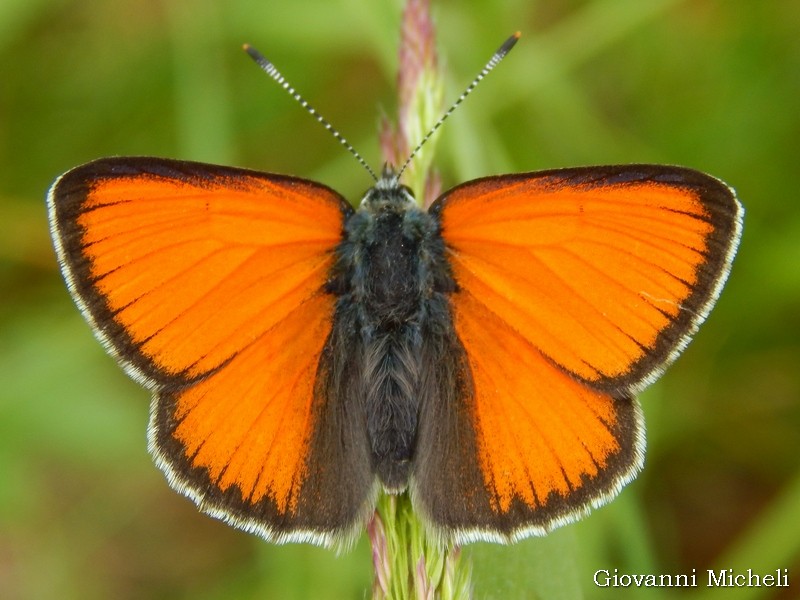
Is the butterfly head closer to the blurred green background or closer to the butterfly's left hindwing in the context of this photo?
the butterfly's left hindwing

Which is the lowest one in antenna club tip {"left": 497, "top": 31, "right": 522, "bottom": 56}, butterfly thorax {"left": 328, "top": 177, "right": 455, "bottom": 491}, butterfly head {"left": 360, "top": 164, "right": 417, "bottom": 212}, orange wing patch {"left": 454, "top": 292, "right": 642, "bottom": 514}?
orange wing patch {"left": 454, "top": 292, "right": 642, "bottom": 514}

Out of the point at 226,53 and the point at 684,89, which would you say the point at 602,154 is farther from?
the point at 226,53

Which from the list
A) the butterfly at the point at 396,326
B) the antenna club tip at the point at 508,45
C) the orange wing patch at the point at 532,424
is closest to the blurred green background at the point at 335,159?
the antenna club tip at the point at 508,45

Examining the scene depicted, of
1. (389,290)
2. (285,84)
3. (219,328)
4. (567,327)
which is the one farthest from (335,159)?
(567,327)

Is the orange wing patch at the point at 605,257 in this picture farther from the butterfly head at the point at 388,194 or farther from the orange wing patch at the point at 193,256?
the orange wing patch at the point at 193,256

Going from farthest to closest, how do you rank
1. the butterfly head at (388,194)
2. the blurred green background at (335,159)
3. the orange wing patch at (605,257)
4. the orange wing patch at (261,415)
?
the blurred green background at (335,159) < the butterfly head at (388,194) < the orange wing patch at (261,415) < the orange wing patch at (605,257)

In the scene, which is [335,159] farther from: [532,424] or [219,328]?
[532,424]

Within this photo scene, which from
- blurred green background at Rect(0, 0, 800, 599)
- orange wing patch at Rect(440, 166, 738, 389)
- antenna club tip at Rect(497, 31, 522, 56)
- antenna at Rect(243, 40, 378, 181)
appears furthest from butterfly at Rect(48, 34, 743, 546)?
blurred green background at Rect(0, 0, 800, 599)
